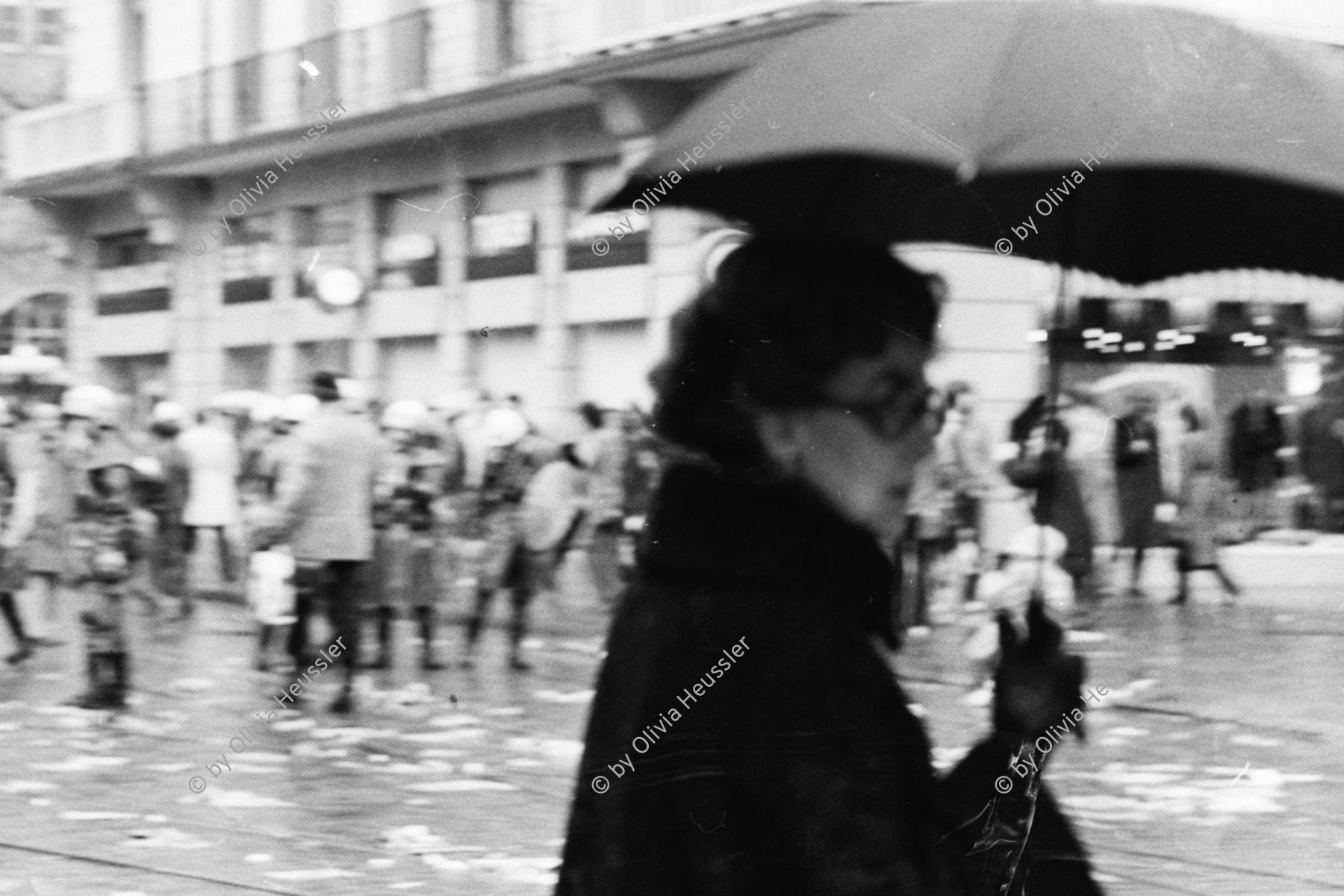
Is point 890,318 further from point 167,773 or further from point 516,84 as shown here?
point 516,84

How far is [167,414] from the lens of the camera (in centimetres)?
2089

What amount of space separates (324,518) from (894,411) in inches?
356

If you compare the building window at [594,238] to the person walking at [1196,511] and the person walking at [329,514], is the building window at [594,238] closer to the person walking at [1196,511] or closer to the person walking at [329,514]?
the person walking at [1196,511]

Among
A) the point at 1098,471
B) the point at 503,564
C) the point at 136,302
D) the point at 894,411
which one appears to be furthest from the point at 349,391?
the point at 136,302

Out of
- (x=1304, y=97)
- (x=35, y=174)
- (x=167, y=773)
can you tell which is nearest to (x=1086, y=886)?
(x=1304, y=97)

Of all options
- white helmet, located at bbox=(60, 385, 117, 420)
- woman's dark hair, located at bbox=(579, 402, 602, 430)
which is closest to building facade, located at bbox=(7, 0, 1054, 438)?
woman's dark hair, located at bbox=(579, 402, 602, 430)

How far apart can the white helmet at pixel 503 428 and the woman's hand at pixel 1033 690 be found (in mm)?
13401

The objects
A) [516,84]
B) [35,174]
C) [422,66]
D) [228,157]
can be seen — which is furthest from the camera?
[35,174]

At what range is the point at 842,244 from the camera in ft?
7.84

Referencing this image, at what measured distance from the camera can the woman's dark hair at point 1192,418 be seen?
16.9 metres

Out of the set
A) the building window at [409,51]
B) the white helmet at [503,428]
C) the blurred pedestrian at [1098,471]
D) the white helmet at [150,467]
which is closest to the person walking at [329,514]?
the white helmet at [503,428]

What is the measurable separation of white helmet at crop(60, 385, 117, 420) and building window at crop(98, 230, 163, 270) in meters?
13.0

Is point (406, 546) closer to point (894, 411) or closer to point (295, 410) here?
point (295, 410)

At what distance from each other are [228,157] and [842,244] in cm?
2599
